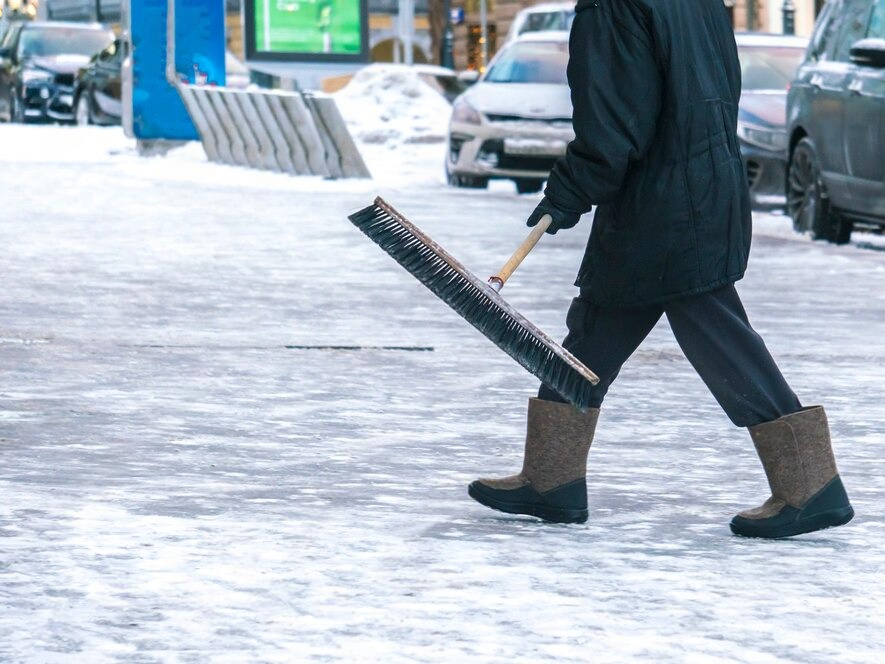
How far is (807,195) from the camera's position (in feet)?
51.4

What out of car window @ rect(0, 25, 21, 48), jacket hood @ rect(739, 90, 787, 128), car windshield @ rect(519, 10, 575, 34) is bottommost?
car window @ rect(0, 25, 21, 48)

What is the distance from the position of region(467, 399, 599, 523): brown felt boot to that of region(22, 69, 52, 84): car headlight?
107 ft

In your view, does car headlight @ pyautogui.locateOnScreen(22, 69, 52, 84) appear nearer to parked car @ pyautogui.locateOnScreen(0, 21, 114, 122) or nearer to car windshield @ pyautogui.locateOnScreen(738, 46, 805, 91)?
parked car @ pyautogui.locateOnScreen(0, 21, 114, 122)

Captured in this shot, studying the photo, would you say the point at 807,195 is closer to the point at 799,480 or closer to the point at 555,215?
the point at 799,480

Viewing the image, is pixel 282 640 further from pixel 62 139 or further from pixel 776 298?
pixel 62 139

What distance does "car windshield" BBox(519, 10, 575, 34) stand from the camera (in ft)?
95.7

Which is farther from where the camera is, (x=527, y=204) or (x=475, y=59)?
(x=475, y=59)

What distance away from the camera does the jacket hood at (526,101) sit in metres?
21.1

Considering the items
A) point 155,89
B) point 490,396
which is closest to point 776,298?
point 490,396

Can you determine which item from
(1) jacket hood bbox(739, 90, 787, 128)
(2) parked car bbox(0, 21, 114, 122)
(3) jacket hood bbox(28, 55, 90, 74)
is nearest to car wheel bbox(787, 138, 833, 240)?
(1) jacket hood bbox(739, 90, 787, 128)

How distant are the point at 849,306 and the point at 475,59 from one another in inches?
2019

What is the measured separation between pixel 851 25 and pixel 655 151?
33.3ft

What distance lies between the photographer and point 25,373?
8.61 meters

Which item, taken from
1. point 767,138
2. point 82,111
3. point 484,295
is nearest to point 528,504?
point 484,295
